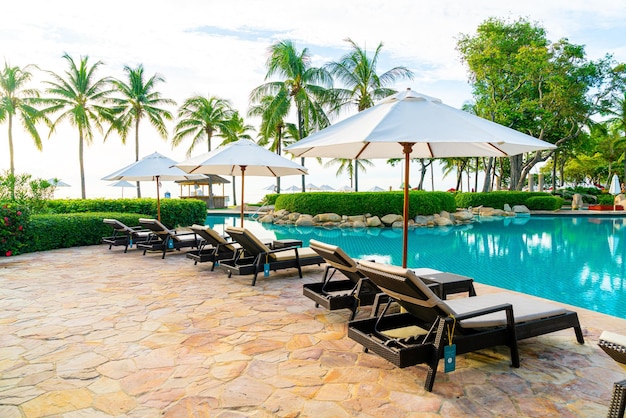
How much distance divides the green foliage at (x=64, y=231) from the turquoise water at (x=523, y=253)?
6372 millimetres

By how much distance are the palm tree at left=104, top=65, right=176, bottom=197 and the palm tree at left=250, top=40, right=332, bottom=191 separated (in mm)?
10163

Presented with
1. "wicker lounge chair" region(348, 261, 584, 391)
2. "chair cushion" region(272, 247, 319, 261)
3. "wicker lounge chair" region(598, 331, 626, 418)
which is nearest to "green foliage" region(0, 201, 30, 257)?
"chair cushion" region(272, 247, 319, 261)

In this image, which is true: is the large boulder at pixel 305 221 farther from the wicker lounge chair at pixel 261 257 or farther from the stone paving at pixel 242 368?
the stone paving at pixel 242 368

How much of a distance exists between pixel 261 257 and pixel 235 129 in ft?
100

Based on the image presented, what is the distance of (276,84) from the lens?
25578mm

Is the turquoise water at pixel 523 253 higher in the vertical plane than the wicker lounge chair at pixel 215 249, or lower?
lower

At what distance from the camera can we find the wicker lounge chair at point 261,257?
626 centimetres

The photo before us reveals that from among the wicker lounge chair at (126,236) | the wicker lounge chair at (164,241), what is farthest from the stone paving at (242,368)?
the wicker lounge chair at (126,236)

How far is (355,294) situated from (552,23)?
2883 centimetres

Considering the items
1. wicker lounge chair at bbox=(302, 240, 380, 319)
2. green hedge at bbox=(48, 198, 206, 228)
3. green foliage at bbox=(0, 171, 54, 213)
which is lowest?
wicker lounge chair at bbox=(302, 240, 380, 319)

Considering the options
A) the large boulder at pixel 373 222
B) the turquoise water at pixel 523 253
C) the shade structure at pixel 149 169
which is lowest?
the turquoise water at pixel 523 253

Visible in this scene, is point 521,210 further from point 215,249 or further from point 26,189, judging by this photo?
point 26,189

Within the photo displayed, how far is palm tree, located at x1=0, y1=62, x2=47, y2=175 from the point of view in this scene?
93.1ft

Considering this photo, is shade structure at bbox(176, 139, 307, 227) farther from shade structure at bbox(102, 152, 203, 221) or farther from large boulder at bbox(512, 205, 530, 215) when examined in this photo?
large boulder at bbox(512, 205, 530, 215)
